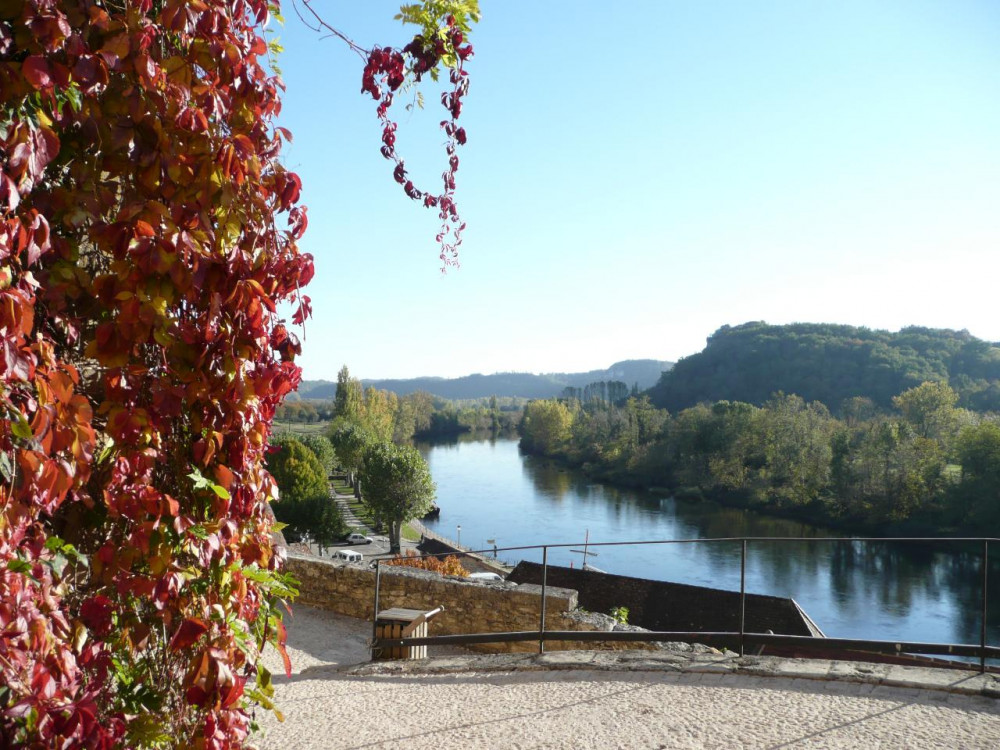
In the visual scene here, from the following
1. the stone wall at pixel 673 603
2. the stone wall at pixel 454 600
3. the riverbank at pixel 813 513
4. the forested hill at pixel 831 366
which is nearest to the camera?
the stone wall at pixel 454 600

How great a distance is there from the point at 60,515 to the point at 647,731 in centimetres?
279

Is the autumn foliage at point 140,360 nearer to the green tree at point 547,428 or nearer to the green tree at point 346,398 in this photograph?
the green tree at point 346,398

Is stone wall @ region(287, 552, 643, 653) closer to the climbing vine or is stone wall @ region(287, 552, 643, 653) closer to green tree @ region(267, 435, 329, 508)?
the climbing vine

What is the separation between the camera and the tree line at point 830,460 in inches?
1506

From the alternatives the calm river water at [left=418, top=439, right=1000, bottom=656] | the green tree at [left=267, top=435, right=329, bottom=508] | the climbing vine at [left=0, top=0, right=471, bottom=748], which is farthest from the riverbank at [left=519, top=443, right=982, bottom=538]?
the climbing vine at [left=0, top=0, right=471, bottom=748]

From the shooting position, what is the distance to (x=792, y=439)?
170 ft

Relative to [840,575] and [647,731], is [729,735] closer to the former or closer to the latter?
[647,731]

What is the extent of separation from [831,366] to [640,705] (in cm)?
9690

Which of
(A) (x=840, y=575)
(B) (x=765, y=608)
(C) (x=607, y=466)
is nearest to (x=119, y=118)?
(B) (x=765, y=608)

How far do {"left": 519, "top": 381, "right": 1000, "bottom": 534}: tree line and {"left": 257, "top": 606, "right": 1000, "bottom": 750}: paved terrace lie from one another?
124 ft

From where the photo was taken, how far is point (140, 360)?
1.57 m

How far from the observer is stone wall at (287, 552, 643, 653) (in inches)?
278

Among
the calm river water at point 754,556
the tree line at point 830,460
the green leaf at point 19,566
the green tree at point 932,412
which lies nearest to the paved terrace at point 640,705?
the green leaf at point 19,566

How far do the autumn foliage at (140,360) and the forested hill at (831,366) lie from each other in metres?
79.4
